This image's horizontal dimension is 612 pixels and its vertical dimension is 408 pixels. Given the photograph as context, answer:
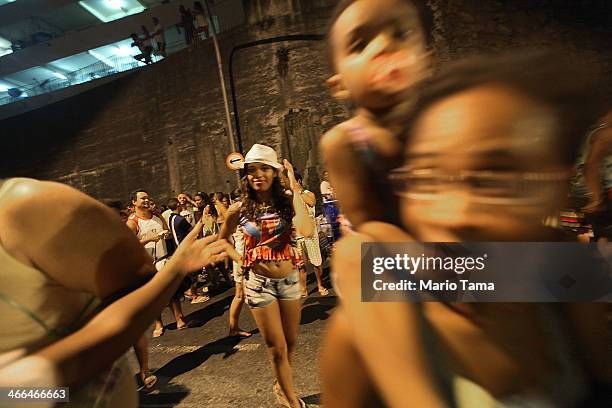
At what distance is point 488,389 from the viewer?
0.66 metres

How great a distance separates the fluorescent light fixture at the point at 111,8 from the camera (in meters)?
24.9

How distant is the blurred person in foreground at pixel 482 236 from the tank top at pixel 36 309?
2.03 feet

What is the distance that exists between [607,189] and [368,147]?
2.28 m

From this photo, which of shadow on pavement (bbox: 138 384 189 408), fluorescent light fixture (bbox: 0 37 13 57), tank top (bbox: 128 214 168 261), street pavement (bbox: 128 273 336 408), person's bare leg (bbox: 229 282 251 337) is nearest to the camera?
street pavement (bbox: 128 273 336 408)

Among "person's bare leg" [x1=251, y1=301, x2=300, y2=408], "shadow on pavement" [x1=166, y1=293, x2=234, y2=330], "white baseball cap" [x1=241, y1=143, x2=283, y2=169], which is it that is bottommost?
"shadow on pavement" [x1=166, y1=293, x2=234, y2=330]

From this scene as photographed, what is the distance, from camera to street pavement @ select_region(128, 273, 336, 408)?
3.01m

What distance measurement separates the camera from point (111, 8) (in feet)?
83.2

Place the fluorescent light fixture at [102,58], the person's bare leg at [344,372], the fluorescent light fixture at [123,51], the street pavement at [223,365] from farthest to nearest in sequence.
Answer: the fluorescent light fixture at [102,58]
the fluorescent light fixture at [123,51]
the street pavement at [223,365]
the person's bare leg at [344,372]

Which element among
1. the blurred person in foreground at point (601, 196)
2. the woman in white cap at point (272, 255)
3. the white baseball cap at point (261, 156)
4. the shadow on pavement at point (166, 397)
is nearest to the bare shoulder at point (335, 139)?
the blurred person in foreground at point (601, 196)

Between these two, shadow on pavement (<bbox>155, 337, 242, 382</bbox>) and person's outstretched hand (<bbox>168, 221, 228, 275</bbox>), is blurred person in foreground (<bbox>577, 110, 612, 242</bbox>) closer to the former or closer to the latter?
person's outstretched hand (<bbox>168, 221, 228, 275</bbox>)

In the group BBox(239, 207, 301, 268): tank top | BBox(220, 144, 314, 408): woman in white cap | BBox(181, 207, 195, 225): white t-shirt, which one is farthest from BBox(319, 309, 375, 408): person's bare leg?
BBox(181, 207, 195, 225): white t-shirt

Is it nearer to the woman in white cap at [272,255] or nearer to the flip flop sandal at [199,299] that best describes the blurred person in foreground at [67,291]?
the woman in white cap at [272,255]

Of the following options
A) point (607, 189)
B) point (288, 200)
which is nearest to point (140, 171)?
point (288, 200)

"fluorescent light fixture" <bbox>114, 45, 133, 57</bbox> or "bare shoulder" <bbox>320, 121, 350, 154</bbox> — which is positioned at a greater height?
"fluorescent light fixture" <bbox>114, 45, 133, 57</bbox>
